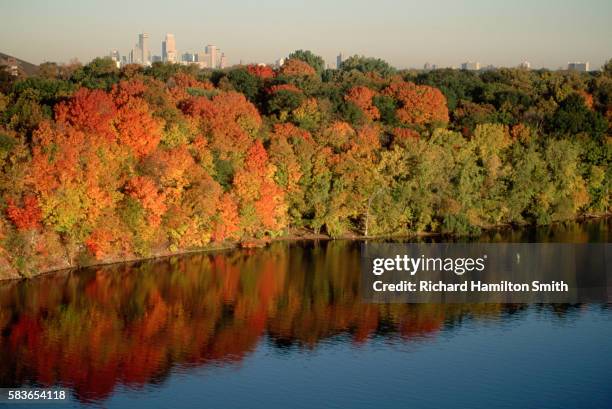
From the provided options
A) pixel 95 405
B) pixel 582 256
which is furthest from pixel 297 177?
pixel 95 405

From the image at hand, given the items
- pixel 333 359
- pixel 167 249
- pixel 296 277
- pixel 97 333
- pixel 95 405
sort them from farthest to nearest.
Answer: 1. pixel 167 249
2. pixel 296 277
3. pixel 97 333
4. pixel 333 359
5. pixel 95 405

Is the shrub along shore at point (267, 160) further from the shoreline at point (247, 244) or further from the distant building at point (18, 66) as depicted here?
the distant building at point (18, 66)

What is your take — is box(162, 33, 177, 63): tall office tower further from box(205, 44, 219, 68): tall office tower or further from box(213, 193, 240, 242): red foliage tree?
box(213, 193, 240, 242): red foliage tree

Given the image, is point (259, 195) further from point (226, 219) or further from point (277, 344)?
point (277, 344)

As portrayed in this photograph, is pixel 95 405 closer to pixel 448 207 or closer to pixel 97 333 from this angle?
pixel 97 333

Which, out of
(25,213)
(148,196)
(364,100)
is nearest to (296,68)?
(364,100)

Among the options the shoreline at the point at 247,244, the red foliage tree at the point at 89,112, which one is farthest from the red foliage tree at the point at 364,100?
the red foliage tree at the point at 89,112
